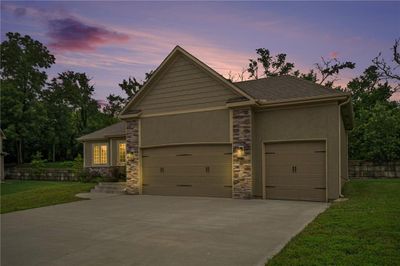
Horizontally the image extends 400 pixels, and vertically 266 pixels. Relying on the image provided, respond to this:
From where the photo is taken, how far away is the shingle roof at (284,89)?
12744 mm

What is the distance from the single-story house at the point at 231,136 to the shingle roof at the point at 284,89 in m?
0.04

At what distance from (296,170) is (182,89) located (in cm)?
601

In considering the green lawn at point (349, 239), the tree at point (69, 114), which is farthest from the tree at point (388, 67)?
the tree at point (69, 114)

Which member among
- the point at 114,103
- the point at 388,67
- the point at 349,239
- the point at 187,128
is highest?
the point at 388,67

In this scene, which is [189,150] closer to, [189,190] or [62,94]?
[189,190]

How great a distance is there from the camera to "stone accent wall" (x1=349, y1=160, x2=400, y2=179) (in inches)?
830

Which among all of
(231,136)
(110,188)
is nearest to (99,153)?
(110,188)

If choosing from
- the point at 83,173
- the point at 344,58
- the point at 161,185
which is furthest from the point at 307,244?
the point at 344,58

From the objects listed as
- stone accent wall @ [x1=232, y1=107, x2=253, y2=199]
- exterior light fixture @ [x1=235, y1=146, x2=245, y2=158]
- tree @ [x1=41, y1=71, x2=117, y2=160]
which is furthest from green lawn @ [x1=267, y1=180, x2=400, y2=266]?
tree @ [x1=41, y1=71, x2=117, y2=160]

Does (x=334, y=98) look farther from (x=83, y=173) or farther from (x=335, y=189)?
(x=83, y=173)

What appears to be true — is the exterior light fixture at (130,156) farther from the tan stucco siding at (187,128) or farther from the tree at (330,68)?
the tree at (330,68)

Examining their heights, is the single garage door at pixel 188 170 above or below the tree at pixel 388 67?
below

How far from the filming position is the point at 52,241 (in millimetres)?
7016

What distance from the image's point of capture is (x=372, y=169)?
71.0ft
